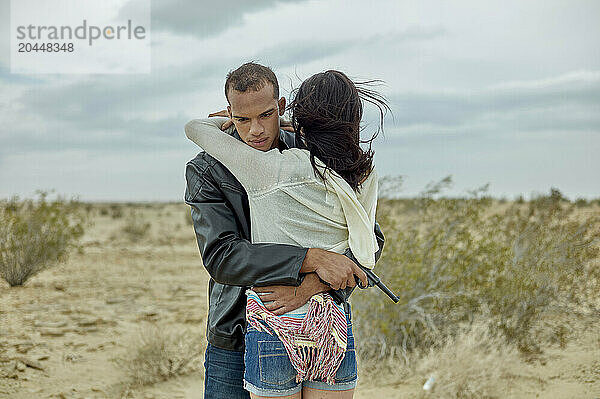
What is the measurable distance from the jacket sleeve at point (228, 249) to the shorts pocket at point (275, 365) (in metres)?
0.23

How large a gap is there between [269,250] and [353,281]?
33 cm

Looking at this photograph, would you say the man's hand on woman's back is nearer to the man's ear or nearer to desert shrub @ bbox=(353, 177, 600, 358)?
the man's ear

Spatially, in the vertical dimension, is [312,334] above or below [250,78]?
below

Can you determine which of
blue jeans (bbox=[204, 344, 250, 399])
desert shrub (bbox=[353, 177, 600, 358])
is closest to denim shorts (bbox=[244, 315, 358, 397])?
blue jeans (bbox=[204, 344, 250, 399])

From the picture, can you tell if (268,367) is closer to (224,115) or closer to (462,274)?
(224,115)

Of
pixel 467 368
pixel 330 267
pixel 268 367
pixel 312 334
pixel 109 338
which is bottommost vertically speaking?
pixel 109 338

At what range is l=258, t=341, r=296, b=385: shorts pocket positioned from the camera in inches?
88.7

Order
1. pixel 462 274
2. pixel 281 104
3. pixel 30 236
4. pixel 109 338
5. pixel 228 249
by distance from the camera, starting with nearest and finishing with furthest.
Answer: pixel 228 249 → pixel 281 104 → pixel 462 274 → pixel 109 338 → pixel 30 236

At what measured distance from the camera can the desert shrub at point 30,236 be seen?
422 inches

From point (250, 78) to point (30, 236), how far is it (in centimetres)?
969

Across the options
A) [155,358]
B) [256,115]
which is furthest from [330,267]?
[155,358]

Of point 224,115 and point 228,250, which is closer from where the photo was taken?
point 228,250

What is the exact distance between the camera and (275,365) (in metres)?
2.25

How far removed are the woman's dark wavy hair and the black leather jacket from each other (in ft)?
1.07
